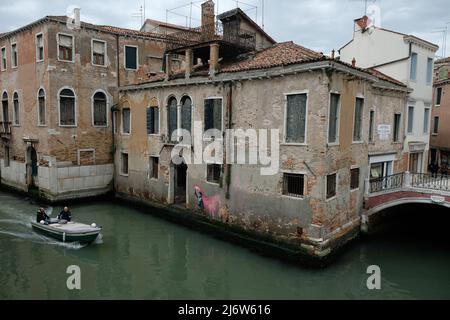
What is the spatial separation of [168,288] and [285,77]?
7.39 m

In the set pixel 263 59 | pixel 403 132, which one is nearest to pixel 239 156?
pixel 263 59

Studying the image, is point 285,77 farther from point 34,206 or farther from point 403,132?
point 34,206

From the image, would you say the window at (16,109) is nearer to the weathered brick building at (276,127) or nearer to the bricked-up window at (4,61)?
the bricked-up window at (4,61)

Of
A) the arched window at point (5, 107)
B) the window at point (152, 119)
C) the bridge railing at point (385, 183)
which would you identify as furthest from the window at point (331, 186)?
the arched window at point (5, 107)

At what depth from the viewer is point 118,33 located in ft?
60.5

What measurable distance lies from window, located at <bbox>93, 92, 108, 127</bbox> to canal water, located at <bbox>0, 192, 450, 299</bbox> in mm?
6344

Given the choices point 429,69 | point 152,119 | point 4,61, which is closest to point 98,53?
→ point 152,119

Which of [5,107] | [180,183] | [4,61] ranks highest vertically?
[4,61]

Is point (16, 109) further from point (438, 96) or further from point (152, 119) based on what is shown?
point (438, 96)

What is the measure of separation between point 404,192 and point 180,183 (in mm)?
9878

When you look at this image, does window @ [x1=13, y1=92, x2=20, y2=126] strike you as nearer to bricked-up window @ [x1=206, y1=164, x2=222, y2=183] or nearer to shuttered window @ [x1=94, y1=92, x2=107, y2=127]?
shuttered window @ [x1=94, y1=92, x2=107, y2=127]

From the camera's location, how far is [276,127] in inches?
457

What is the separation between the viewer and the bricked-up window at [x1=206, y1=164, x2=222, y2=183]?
14.0 m

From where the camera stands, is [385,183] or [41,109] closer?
[385,183]
